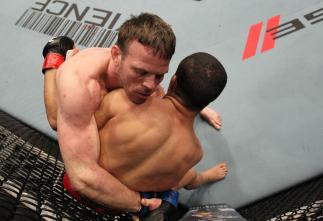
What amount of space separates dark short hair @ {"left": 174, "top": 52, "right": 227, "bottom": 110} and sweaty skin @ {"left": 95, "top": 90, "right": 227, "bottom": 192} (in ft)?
0.16

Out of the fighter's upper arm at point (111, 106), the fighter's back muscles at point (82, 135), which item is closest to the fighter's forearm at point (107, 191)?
the fighter's back muscles at point (82, 135)

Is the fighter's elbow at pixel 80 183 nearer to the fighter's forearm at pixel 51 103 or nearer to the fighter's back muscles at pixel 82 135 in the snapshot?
the fighter's back muscles at pixel 82 135

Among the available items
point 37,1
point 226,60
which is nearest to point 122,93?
point 226,60

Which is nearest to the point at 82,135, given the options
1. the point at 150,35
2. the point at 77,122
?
the point at 77,122

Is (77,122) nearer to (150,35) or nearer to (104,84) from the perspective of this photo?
(104,84)

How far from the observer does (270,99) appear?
1151 mm

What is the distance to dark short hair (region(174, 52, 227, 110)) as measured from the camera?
680mm

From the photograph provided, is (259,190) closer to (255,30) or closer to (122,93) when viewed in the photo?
(122,93)

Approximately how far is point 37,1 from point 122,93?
1.34 m

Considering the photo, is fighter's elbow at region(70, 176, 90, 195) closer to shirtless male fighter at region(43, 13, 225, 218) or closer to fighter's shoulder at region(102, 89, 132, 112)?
shirtless male fighter at region(43, 13, 225, 218)

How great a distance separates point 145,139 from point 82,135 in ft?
0.47

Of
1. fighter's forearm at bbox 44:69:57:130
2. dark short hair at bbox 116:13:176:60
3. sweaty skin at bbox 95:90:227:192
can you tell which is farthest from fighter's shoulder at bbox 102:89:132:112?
fighter's forearm at bbox 44:69:57:130

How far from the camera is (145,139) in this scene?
718 mm

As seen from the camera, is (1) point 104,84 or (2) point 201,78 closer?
(2) point 201,78
